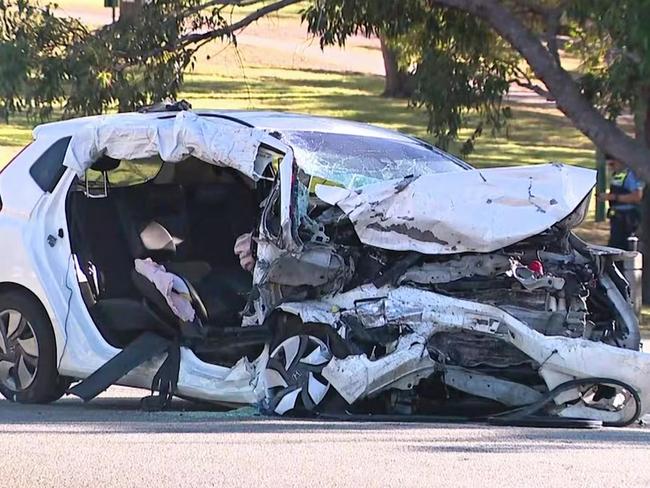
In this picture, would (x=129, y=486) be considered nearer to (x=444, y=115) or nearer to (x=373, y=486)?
(x=373, y=486)

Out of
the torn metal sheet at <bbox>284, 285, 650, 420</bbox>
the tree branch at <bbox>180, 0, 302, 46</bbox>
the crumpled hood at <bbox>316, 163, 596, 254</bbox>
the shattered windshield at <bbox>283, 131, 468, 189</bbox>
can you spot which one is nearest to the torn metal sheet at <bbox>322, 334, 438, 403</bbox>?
the torn metal sheet at <bbox>284, 285, 650, 420</bbox>

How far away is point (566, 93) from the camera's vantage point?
47.9 feet

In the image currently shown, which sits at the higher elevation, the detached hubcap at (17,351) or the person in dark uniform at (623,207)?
the detached hubcap at (17,351)

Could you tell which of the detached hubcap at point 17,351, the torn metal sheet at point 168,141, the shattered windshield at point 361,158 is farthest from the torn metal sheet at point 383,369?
the detached hubcap at point 17,351

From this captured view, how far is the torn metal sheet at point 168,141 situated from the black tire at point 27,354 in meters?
0.97

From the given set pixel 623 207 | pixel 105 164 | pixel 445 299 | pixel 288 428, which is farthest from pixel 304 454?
pixel 623 207

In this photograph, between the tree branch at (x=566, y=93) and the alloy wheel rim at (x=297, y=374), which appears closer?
the alloy wheel rim at (x=297, y=374)

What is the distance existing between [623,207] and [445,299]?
32.1 ft

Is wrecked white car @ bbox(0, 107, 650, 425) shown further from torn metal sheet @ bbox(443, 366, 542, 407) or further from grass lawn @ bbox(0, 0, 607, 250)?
grass lawn @ bbox(0, 0, 607, 250)

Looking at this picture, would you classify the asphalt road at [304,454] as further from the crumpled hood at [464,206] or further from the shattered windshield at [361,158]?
the shattered windshield at [361,158]

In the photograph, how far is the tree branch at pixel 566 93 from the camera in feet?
46.7

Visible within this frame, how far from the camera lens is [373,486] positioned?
245 inches

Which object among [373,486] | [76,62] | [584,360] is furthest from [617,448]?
[76,62]

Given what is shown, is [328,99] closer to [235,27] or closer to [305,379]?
[235,27]
